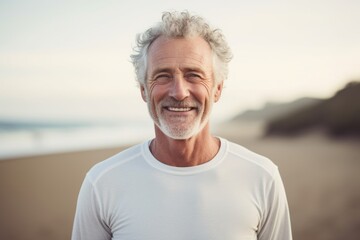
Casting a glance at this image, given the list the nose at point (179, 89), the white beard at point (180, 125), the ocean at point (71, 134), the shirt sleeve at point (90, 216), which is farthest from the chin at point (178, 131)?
the ocean at point (71, 134)

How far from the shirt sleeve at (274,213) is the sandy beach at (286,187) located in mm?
2792

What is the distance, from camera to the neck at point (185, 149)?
4.91ft

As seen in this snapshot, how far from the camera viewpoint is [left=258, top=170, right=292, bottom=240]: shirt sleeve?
150 centimetres

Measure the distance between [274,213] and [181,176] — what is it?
→ 1.08 ft

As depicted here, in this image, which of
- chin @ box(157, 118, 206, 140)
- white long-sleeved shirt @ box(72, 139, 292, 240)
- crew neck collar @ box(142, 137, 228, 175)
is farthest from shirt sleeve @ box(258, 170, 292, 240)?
chin @ box(157, 118, 206, 140)

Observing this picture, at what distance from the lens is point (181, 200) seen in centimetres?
144

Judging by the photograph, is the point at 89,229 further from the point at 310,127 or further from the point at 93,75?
the point at 93,75

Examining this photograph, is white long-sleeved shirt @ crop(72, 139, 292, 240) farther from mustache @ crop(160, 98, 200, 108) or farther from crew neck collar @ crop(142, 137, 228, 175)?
mustache @ crop(160, 98, 200, 108)

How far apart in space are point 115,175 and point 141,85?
1.09 ft

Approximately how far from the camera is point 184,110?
148cm

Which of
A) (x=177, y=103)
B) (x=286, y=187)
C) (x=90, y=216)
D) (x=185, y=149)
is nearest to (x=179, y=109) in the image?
(x=177, y=103)

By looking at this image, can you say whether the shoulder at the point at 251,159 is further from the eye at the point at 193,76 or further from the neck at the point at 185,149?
the eye at the point at 193,76

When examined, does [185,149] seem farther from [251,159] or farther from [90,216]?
[90,216]

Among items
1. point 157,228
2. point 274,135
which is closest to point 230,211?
point 157,228
